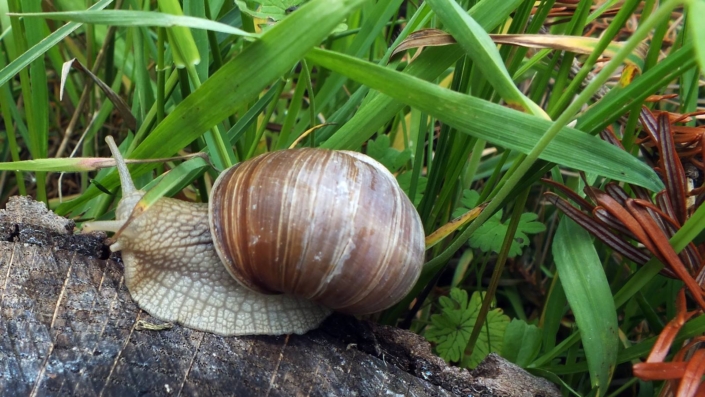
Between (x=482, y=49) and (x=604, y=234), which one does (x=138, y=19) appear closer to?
(x=482, y=49)

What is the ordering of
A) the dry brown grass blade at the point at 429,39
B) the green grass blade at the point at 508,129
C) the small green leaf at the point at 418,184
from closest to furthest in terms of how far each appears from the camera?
the green grass blade at the point at 508,129 → the dry brown grass blade at the point at 429,39 → the small green leaf at the point at 418,184

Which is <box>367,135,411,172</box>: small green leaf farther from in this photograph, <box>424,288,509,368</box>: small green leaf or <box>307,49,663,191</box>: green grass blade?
<box>307,49,663,191</box>: green grass blade

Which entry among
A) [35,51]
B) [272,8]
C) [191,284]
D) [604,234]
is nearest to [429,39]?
[272,8]

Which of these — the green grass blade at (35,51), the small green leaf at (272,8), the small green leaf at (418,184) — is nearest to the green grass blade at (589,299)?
the small green leaf at (418,184)

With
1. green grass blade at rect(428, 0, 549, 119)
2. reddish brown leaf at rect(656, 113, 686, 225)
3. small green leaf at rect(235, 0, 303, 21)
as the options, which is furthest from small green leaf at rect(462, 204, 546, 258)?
small green leaf at rect(235, 0, 303, 21)

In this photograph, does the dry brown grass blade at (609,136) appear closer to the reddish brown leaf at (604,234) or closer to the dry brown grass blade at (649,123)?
the dry brown grass blade at (649,123)

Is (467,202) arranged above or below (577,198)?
below
